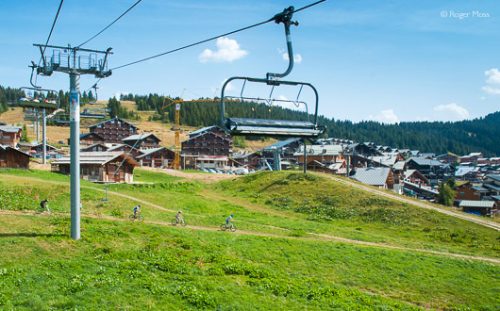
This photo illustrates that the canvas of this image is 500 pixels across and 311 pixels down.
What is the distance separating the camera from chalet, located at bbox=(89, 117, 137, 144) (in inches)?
5531

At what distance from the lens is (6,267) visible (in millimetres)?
18609

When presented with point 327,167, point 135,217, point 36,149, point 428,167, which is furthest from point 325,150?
point 135,217

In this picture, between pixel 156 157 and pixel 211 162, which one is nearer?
pixel 156 157

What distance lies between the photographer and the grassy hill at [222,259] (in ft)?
57.3

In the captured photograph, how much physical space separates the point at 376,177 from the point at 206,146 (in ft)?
193

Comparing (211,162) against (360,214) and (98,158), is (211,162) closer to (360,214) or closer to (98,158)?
(98,158)

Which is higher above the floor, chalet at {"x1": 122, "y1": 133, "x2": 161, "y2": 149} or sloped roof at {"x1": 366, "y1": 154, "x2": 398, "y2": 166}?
chalet at {"x1": 122, "y1": 133, "x2": 161, "y2": 149}

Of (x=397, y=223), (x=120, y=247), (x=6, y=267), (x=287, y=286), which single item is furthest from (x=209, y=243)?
(x=397, y=223)

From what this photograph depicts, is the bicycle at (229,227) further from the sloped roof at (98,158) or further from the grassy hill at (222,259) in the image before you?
the sloped roof at (98,158)

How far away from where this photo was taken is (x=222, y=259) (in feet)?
79.6

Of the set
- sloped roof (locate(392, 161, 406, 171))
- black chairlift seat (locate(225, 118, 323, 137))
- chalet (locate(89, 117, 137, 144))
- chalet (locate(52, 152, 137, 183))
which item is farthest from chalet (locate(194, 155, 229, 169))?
black chairlift seat (locate(225, 118, 323, 137))

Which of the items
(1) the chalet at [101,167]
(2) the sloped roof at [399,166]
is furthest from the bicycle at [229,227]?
(2) the sloped roof at [399,166]

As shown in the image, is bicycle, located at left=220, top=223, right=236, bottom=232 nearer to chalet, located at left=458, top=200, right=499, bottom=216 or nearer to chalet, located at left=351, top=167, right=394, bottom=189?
chalet, located at left=351, top=167, right=394, bottom=189

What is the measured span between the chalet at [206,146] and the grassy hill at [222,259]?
75.4 metres
